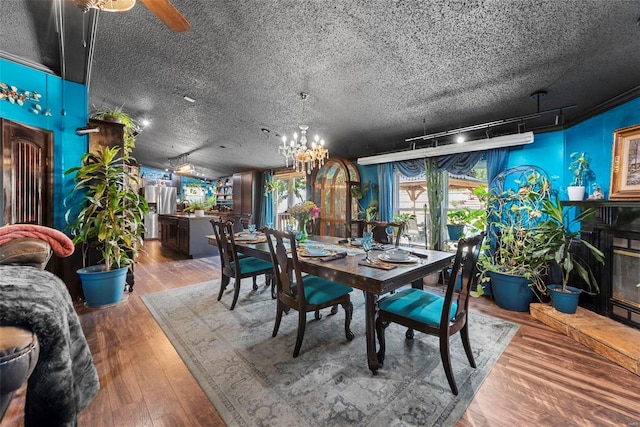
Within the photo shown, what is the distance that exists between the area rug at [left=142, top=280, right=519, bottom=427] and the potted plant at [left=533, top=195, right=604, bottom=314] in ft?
1.86

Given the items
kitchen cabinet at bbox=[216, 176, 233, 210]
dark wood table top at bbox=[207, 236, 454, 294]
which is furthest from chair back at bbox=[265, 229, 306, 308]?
kitchen cabinet at bbox=[216, 176, 233, 210]

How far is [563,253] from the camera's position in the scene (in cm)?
249

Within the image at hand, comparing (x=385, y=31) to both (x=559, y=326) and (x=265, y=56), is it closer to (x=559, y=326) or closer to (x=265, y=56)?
(x=265, y=56)

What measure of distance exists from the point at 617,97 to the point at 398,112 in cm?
199

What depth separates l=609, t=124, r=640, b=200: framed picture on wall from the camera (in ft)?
7.26

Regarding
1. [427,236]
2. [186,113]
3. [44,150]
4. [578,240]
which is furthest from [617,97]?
[44,150]

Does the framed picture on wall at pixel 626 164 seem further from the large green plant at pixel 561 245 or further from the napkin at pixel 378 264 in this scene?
the napkin at pixel 378 264

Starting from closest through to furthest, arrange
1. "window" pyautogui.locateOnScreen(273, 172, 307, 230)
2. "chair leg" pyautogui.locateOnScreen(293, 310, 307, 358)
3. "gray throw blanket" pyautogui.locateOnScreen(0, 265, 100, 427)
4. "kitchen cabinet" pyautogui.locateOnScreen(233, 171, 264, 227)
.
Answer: "gray throw blanket" pyautogui.locateOnScreen(0, 265, 100, 427) < "chair leg" pyautogui.locateOnScreen(293, 310, 307, 358) < "window" pyautogui.locateOnScreen(273, 172, 307, 230) < "kitchen cabinet" pyautogui.locateOnScreen(233, 171, 264, 227)

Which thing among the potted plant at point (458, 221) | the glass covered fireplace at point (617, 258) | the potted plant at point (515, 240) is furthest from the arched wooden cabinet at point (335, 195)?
the glass covered fireplace at point (617, 258)

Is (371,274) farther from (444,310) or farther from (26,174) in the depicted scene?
(26,174)

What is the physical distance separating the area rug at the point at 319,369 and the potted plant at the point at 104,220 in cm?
66

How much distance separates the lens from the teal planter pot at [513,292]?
2.80 m

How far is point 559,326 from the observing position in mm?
2354

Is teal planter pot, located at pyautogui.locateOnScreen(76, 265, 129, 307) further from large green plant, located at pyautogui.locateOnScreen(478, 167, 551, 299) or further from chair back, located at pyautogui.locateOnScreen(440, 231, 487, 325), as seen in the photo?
large green plant, located at pyautogui.locateOnScreen(478, 167, 551, 299)
